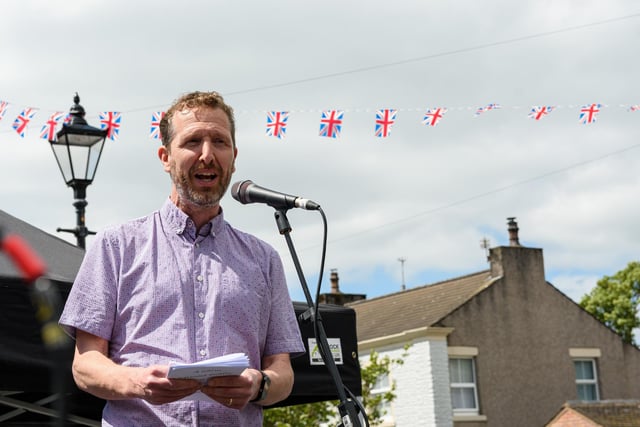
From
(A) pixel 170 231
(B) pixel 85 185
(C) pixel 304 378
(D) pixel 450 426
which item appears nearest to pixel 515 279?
(D) pixel 450 426

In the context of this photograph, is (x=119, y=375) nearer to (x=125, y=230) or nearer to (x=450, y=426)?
(x=125, y=230)

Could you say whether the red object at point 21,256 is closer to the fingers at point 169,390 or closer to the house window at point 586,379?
the fingers at point 169,390

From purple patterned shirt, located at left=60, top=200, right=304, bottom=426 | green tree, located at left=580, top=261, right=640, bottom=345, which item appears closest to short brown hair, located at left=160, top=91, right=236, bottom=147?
purple patterned shirt, located at left=60, top=200, right=304, bottom=426

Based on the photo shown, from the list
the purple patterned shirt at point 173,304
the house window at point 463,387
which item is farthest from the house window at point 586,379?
the purple patterned shirt at point 173,304

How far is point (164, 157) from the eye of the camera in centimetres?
283

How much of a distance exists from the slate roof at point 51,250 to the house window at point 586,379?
23.9 metres

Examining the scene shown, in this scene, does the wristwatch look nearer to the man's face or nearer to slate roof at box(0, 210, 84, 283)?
the man's face

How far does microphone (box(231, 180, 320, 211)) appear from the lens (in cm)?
325

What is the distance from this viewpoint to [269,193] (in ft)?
10.8

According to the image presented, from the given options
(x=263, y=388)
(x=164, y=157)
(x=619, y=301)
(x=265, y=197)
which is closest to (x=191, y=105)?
(x=164, y=157)

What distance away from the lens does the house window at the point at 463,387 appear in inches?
953

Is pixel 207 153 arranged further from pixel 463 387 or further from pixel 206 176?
pixel 463 387

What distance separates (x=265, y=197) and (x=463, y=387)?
865 inches

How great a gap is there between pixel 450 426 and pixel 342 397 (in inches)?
847
